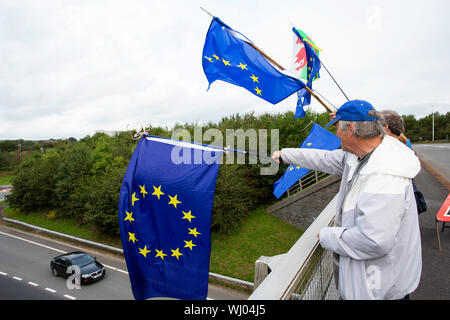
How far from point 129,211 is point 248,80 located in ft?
11.4

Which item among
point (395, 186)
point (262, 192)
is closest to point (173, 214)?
point (395, 186)

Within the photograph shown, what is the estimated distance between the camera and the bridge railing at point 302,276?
6.72ft

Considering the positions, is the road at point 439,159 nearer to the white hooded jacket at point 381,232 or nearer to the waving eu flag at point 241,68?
the waving eu flag at point 241,68

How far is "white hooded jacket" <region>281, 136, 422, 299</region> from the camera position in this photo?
1.59 metres

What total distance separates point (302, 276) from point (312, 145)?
537cm

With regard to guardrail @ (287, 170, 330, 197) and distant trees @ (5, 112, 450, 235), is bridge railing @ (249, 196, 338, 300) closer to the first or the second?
distant trees @ (5, 112, 450, 235)

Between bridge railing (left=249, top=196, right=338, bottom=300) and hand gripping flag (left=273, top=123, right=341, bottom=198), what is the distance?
3.88m

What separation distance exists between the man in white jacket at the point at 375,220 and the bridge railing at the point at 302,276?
0.35m

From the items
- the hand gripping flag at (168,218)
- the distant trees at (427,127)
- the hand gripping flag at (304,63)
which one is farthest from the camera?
the distant trees at (427,127)

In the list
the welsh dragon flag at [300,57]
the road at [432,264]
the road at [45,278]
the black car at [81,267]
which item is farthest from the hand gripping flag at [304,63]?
the black car at [81,267]

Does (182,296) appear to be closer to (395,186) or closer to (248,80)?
(395,186)

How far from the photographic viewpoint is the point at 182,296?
3764 mm

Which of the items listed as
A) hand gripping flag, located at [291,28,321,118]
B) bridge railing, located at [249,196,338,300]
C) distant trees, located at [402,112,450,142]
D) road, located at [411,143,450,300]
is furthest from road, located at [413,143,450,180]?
distant trees, located at [402,112,450,142]

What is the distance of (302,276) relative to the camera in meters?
2.28
